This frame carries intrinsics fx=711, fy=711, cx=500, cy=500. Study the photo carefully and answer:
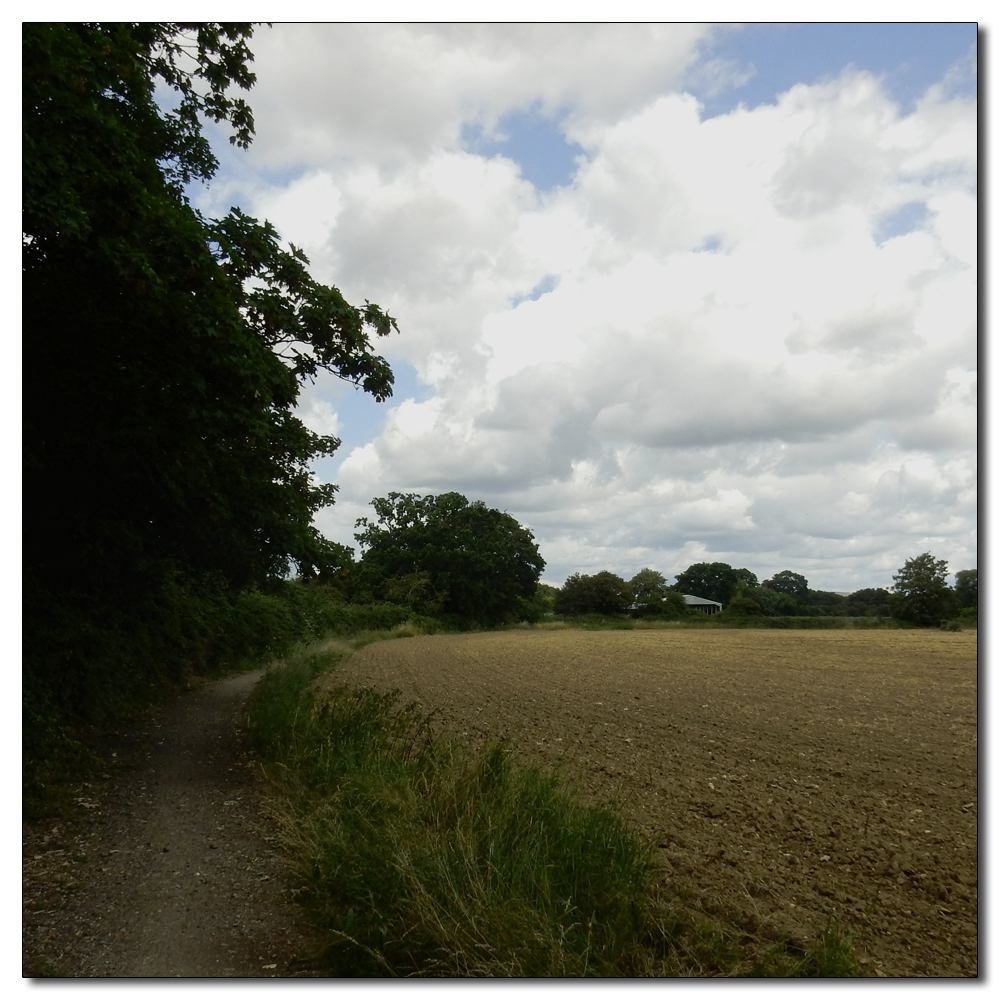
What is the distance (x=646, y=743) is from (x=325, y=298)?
7.85 m

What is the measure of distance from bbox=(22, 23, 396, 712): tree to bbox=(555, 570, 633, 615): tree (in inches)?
1308

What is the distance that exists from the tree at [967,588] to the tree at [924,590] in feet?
0.17

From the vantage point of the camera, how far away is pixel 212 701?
15.1 metres

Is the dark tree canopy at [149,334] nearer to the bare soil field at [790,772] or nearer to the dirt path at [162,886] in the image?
the dirt path at [162,886]

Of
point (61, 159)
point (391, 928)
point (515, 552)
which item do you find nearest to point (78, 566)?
point (61, 159)

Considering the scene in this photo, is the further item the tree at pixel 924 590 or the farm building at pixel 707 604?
the farm building at pixel 707 604

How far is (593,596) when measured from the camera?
44719 millimetres

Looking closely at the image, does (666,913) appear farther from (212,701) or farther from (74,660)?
(212,701)

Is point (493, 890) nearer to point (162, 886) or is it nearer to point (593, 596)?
point (162, 886)

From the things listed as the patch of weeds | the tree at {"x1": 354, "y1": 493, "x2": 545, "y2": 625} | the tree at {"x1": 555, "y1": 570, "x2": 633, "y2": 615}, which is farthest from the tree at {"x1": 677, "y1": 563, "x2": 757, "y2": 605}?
the tree at {"x1": 555, "y1": 570, "x2": 633, "y2": 615}

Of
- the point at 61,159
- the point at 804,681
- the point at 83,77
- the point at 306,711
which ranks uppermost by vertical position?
the point at 83,77

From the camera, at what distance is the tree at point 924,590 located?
4891 millimetres

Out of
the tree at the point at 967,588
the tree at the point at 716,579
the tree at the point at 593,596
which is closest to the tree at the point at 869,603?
the tree at the point at 967,588

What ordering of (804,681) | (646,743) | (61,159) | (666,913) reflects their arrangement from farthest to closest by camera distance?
(804,681)
(646,743)
(61,159)
(666,913)
